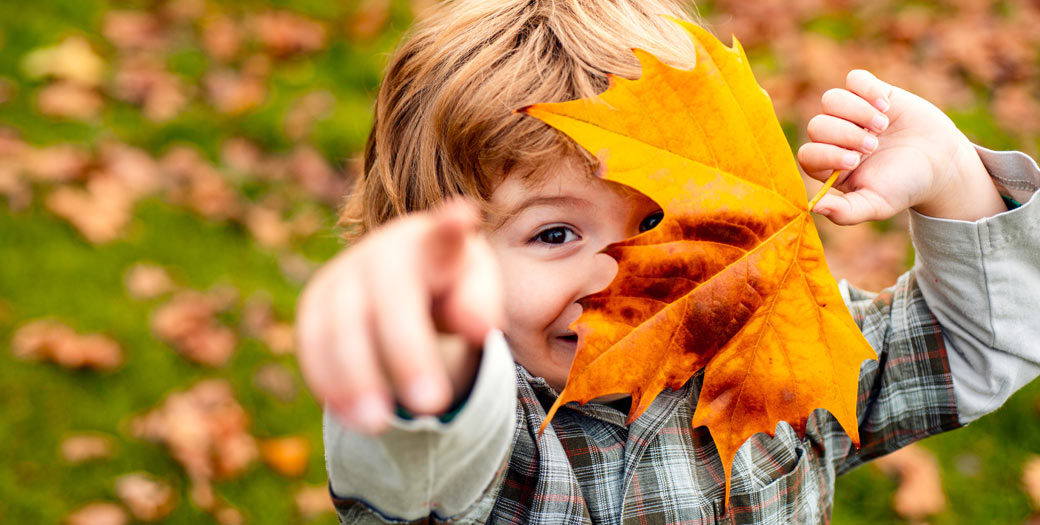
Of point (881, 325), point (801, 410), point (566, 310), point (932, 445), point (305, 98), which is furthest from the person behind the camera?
point (305, 98)

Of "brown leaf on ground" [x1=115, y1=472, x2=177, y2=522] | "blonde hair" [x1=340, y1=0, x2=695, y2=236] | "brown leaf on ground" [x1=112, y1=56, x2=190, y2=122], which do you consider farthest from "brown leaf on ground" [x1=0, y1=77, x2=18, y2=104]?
"blonde hair" [x1=340, y1=0, x2=695, y2=236]

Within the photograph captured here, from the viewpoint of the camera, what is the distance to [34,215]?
2.54m

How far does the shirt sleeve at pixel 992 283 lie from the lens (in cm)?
116

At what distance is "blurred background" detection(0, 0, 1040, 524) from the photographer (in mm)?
2031

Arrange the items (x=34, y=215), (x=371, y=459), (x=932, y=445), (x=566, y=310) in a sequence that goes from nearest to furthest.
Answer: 1. (x=371, y=459)
2. (x=566, y=310)
3. (x=932, y=445)
4. (x=34, y=215)

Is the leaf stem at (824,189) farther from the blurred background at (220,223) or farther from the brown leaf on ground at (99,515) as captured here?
the brown leaf on ground at (99,515)

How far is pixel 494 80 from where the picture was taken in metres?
1.14

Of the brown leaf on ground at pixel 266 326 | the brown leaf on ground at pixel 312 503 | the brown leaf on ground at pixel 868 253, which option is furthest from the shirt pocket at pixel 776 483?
the brown leaf on ground at pixel 266 326

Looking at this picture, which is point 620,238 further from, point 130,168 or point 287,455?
point 130,168

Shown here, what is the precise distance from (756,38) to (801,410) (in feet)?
9.01

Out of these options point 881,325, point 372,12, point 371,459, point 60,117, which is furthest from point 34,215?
point 881,325

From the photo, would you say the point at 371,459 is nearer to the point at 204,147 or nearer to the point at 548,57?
the point at 548,57

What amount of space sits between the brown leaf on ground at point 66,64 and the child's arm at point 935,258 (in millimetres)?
2813

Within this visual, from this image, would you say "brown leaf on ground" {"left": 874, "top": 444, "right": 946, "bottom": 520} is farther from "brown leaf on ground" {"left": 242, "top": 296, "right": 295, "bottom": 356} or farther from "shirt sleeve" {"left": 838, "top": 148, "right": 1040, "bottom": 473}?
"brown leaf on ground" {"left": 242, "top": 296, "right": 295, "bottom": 356}
